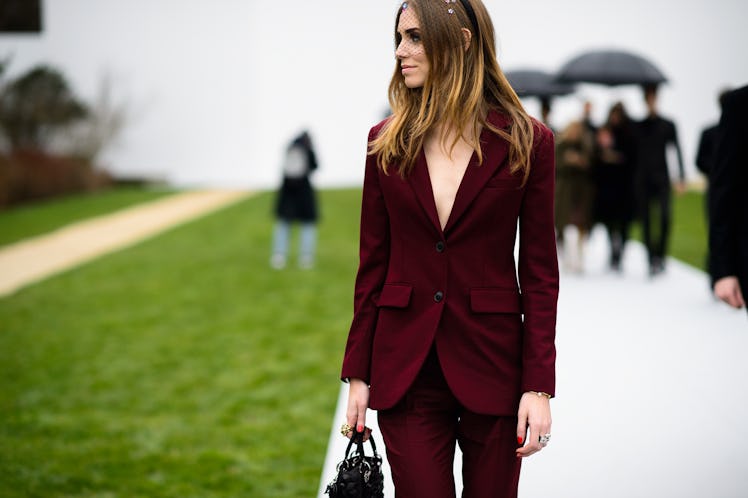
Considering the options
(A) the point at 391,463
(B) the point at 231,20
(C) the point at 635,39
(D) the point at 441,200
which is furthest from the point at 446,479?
(B) the point at 231,20

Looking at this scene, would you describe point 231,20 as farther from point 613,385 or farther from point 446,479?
point 446,479

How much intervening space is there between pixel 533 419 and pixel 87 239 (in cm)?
1665

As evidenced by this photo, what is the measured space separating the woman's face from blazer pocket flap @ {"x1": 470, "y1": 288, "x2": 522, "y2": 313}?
553 mm

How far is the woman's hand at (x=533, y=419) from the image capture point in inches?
82.1

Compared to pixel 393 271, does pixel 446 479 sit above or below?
below

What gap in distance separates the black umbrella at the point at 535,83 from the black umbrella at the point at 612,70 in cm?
25

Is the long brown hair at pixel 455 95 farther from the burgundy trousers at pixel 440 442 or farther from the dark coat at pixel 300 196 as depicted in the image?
the dark coat at pixel 300 196

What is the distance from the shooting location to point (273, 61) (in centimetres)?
3297

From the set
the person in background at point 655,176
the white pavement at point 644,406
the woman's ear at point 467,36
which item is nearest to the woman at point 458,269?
the woman's ear at point 467,36

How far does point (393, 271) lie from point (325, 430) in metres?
3.63

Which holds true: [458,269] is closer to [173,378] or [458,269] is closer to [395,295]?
[395,295]

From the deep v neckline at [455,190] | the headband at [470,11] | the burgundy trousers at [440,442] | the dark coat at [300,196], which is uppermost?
the headband at [470,11]

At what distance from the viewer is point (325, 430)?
563cm

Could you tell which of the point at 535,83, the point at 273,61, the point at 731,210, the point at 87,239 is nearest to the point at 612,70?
the point at 535,83
